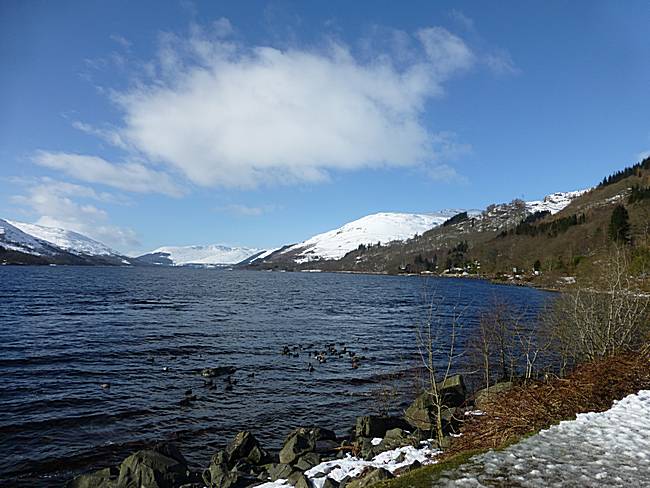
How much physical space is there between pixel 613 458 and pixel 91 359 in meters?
35.8

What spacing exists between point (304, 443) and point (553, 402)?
10392 mm

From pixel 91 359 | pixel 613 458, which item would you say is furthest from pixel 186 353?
pixel 613 458

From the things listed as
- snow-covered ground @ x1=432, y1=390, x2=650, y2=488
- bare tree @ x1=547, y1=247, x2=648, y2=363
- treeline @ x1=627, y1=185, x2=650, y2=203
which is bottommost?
snow-covered ground @ x1=432, y1=390, x2=650, y2=488

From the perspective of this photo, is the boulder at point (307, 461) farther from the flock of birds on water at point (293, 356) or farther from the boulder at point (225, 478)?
the flock of birds on water at point (293, 356)

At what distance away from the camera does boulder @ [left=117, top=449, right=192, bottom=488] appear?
1417 centimetres

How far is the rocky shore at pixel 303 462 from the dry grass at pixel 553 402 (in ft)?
6.62

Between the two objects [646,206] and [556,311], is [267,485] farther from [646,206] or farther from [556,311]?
[646,206]

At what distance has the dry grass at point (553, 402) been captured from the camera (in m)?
12.2

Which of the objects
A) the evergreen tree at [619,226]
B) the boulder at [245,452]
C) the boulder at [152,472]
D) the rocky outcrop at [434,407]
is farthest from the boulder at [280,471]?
the evergreen tree at [619,226]

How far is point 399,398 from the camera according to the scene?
26.8 m

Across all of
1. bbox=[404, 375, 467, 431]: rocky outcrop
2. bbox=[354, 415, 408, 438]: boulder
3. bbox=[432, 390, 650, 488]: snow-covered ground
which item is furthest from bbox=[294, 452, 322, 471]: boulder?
bbox=[432, 390, 650, 488]: snow-covered ground

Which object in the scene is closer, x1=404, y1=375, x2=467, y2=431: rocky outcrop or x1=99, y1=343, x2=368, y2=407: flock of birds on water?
x1=404, y1=375, x2=467, y2=431: rocky outcrop

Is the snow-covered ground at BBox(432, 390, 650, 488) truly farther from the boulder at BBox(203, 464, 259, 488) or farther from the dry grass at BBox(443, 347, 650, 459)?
the boulder at BBox(203, 464, 259, 488)

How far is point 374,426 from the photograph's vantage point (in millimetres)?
19906
